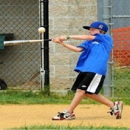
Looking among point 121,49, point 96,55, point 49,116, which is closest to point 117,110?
point 96,55

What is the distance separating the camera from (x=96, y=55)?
28.0 ft

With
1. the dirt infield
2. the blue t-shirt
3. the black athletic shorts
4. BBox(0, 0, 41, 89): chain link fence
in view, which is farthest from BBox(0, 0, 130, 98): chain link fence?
the black athletic shorts

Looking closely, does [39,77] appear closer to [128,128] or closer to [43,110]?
[43,110]

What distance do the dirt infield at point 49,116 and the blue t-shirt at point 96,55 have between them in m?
0.71

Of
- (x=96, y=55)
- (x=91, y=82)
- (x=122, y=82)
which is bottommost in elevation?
(x=122, y=82)

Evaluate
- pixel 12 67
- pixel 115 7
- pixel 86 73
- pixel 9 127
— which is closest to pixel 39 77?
pixel 12 67

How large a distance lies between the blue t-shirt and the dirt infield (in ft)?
2.32

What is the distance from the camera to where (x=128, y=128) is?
755cm

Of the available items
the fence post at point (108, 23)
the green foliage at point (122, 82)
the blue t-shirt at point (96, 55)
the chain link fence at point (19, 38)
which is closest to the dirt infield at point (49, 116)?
the blue t-shirt at point (96, 55)

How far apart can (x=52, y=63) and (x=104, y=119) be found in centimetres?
286

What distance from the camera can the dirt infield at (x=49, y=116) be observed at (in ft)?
26.6

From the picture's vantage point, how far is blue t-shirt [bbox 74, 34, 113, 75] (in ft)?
28.0

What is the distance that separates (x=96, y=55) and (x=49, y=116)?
115cm

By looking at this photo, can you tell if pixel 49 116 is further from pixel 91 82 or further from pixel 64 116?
pixel 91 82
